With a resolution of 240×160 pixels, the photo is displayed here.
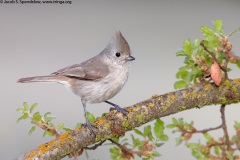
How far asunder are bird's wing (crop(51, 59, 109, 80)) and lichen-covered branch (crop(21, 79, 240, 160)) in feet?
1.24

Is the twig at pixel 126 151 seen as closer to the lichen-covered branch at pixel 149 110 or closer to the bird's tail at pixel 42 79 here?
the lichen-covered branch at pixel 149 110

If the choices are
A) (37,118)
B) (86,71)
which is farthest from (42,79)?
(37,118)

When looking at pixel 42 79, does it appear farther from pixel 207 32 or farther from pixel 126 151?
pixel 207 32

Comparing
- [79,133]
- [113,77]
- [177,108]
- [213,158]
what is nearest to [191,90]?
[177,108]

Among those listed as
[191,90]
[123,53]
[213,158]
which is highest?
[123,53]

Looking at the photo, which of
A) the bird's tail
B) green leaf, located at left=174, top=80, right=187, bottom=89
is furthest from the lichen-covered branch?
the bird's tail

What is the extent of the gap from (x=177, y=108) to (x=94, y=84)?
43 centimetres

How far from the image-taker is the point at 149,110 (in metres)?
0.77

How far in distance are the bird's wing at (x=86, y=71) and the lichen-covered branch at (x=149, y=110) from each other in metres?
0.38

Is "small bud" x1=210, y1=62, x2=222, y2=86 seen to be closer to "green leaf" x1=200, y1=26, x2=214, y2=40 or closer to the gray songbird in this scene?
"green leaf" x1=200, y1=26, x2=214, y2=40

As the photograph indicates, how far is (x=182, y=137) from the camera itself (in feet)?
2.51

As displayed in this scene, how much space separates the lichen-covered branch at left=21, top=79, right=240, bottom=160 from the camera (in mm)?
750

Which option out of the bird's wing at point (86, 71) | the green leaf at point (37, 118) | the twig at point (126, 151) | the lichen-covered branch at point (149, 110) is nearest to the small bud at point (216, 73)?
the lichen-covered branch at point (149, 110)

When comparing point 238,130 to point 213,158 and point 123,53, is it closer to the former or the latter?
point 213,158
